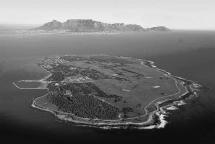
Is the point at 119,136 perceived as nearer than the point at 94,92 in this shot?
Yes

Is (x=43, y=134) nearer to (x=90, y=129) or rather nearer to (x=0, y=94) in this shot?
(x=90, y=129)

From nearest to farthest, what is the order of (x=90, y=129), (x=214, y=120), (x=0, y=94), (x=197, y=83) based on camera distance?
(x=90, y=129)
(x=214, y=120)
(x=0, y=94)
(x=197, y=83)

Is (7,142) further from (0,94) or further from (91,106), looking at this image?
(0,94)

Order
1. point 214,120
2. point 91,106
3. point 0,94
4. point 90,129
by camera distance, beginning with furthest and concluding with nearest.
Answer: point 0,94 → point 91,106 → point 214,120 → point 90,129

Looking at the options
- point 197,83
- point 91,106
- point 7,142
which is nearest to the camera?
point 7,142

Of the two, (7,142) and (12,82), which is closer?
(7,142)

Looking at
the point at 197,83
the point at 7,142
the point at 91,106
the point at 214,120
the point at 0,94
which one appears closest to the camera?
the point at 7,142

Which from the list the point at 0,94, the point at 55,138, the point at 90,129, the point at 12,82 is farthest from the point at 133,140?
the point at 12,82

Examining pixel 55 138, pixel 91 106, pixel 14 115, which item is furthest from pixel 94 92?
pixel 55 138
